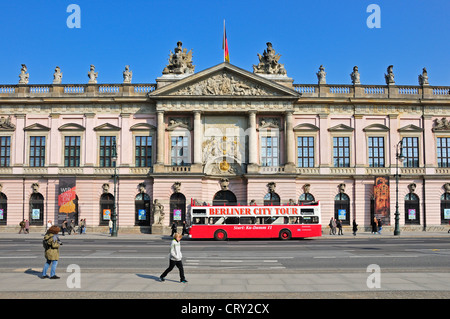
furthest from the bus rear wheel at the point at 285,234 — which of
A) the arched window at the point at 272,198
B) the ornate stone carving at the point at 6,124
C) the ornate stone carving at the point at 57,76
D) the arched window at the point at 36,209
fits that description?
the ornate stone carving at the point at 6,124

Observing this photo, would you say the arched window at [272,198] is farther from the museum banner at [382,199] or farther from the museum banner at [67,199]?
the museum banner at [67,199]

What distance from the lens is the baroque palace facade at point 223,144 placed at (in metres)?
49.1

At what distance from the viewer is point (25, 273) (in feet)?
54.2

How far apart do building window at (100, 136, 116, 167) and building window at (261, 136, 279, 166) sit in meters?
17.1

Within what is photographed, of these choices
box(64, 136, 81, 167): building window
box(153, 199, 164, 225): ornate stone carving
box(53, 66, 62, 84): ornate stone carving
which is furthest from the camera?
box(53, 66, 62, 84): ornate stone carving

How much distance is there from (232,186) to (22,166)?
2412 cm

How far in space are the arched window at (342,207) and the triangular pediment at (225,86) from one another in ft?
41.4

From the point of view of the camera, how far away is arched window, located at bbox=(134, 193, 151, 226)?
1951 inches

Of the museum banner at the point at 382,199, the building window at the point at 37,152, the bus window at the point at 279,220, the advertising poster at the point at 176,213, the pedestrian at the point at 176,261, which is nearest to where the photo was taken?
the pedestrian at the point at 176,261

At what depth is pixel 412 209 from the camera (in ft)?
166

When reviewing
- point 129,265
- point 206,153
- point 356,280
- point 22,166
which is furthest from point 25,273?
point 22,166

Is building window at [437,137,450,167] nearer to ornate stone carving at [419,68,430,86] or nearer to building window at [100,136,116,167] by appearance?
ornate stone carving at [419,68,430,86]

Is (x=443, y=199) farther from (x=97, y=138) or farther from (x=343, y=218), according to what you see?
(x=97, y=138)

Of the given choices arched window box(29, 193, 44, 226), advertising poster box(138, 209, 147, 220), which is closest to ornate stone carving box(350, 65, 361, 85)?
advertising poster box(138, 209, 147, 220)
